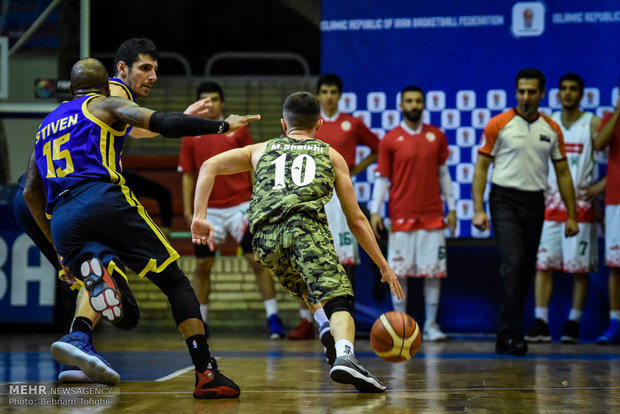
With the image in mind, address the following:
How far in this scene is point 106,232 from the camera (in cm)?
511

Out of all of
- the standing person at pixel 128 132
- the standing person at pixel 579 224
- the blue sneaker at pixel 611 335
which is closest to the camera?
the standing person at pixel 128 132

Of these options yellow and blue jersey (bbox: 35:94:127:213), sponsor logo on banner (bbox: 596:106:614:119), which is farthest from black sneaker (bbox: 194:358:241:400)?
sponsor logo on banner (bbox: 596:106:614:119)

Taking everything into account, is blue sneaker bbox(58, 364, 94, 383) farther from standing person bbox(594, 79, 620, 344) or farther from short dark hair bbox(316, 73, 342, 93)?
standing person bbox(594, 79, 620, 344)

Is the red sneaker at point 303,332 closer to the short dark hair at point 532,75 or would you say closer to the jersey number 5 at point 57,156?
the short dark hair at point 532,75

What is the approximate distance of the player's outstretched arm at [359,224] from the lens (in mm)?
5332

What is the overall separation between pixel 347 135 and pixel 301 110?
395 cm

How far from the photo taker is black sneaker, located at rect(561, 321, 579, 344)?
9.17 m

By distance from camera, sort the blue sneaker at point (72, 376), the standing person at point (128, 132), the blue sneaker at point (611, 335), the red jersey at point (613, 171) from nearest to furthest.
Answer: the standing person at point (128, 132) → the blue sneaker at point (72, 376) → the blue sneaker at point (611, 335) → the red jersey at point (613, 171)

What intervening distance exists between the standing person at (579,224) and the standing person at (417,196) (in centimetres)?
93

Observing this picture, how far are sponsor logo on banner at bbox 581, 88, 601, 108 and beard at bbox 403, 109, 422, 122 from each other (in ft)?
5.38

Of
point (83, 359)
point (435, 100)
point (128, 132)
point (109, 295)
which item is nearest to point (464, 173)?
point (435, 100)

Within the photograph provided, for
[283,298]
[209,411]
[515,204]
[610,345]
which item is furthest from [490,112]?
[209,411]

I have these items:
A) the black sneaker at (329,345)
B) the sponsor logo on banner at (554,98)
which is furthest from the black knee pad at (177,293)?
the sponsor logo on banner at (554,98)

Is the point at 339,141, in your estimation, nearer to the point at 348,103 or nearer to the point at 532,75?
the point at 348,103
